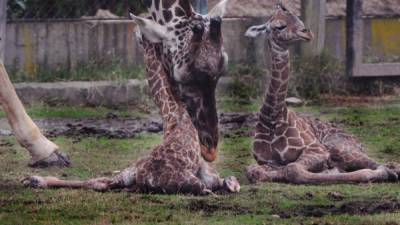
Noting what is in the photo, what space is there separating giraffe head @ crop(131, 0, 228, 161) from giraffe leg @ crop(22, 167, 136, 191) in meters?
0.50

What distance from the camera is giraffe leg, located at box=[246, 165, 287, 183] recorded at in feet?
19.7

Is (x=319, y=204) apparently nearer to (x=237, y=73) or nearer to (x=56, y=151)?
(x=56, y=151)

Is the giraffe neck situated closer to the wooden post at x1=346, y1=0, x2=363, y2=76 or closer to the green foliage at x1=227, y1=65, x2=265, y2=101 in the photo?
the green foliage at x1=227, y1=65, x2=265, y2=101

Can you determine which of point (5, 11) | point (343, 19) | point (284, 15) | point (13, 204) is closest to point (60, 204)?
point (13, 204)

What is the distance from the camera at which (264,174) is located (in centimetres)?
604

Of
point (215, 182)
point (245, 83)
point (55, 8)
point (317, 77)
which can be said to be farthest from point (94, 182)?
point (55, 8)

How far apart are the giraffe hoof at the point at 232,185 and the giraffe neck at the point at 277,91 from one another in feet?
2.26

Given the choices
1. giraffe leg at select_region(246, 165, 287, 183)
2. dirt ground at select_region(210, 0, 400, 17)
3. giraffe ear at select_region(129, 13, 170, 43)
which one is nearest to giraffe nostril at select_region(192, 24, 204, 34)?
giraffe ear at select_region(129, 13, 170, 43)

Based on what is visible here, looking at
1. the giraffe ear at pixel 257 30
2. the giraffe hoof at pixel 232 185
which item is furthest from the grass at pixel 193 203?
the giraffe ear at pixel 257 30

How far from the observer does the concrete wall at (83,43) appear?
9.87 metres

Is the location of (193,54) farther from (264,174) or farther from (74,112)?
(74,112)

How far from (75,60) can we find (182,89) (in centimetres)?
418

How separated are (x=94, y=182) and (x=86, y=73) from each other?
13.8 ft

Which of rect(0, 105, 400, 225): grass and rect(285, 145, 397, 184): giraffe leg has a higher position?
rect(285, 145, 397, 184): giraffe leg
